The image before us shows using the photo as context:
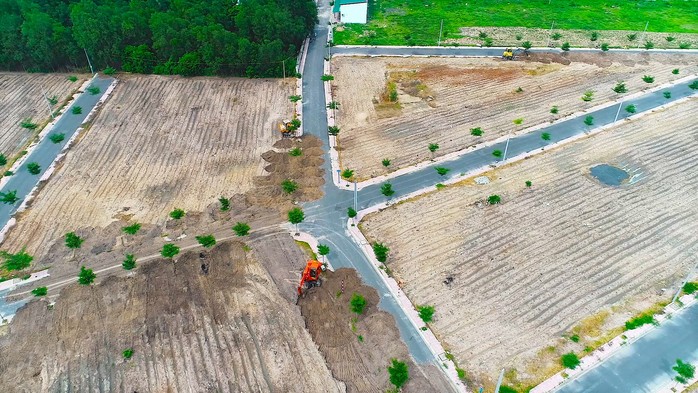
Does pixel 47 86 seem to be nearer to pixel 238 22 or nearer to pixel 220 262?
pixel 238 22

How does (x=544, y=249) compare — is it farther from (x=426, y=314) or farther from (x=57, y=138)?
(x=57, y=138)

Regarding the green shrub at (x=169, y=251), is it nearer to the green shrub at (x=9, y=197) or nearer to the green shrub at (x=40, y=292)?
the green shrub at (x=40, y=292)

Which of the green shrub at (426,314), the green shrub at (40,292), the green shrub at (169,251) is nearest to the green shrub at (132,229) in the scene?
the green shrub at (169,251)

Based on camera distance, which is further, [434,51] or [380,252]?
[434,51]

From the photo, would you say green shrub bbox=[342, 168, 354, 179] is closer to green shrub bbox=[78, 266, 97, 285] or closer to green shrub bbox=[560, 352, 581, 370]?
green shrub bbox=[78, 266, 97, 285]

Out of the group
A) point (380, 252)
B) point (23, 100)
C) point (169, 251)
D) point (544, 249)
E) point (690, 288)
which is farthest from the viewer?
point (23, 100)

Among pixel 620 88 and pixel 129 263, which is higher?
pixel 620 88

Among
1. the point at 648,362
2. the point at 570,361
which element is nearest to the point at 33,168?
the point at 570,361

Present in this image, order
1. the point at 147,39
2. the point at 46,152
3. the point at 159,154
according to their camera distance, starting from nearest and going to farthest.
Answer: the point at 46,152 < the point at 159,154 < the point at 147,39
